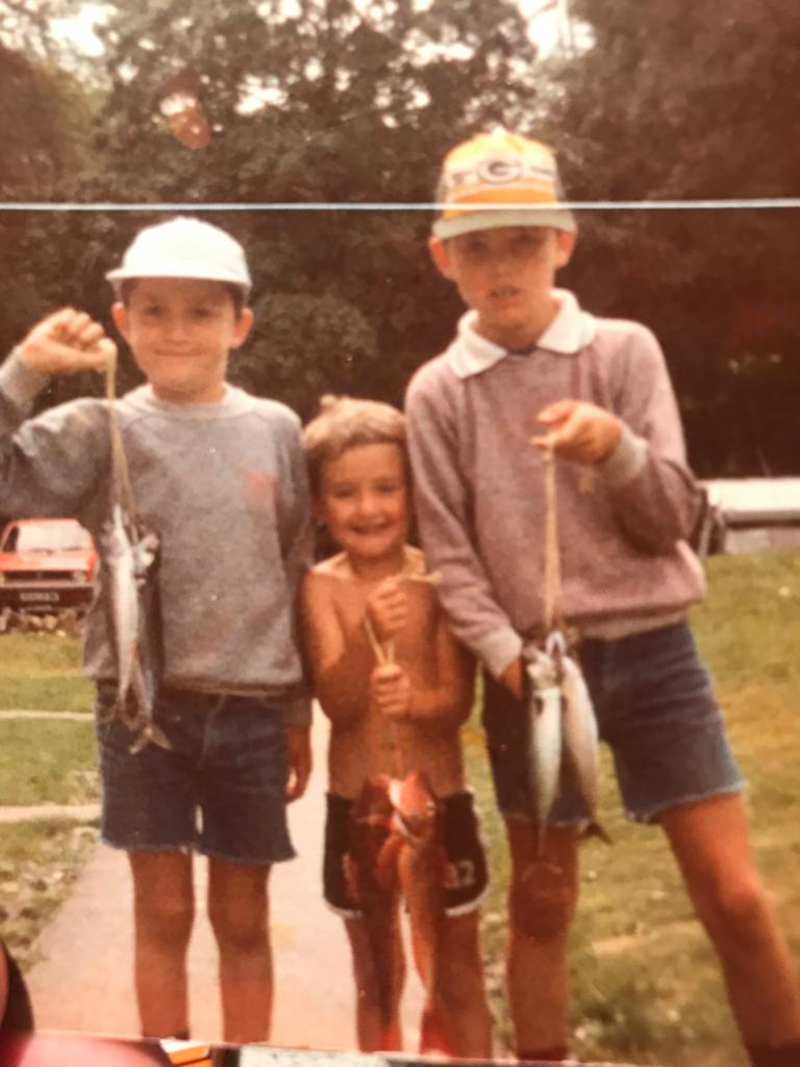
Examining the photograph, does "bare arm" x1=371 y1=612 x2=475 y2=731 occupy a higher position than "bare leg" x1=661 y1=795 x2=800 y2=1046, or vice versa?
"bare arm" x1=371 y1=612 x2=475 y2=731

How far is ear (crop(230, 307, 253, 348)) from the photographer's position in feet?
6.28

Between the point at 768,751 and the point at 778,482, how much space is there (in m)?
0.40

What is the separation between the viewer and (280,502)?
191 cm

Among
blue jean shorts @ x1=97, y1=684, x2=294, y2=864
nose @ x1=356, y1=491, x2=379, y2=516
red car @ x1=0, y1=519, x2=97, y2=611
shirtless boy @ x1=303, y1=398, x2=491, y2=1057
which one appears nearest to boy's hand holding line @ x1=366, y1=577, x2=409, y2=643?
shirtless boy @ x1=303, y1=398, x2=491, y2=1057

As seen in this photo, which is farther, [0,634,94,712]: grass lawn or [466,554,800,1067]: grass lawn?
[0,634,94,712]: grass lawn

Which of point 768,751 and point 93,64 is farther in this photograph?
point 93,64

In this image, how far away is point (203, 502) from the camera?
192 centimetres

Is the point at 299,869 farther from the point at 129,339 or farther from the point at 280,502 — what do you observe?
the point at 129,339

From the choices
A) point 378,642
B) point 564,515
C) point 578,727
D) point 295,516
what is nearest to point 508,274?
point 564,515

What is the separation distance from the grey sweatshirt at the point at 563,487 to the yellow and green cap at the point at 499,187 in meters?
0.13

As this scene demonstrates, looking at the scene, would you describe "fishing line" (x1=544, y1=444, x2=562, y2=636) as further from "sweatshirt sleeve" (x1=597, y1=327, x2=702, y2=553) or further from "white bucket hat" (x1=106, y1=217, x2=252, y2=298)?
"white bucket hat" (x1=106, y1=217, x2=252, y2=298)

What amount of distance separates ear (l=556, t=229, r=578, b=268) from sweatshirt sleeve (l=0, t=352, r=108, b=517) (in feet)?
2.44

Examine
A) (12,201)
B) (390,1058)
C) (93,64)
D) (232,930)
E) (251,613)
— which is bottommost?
(390,1058)

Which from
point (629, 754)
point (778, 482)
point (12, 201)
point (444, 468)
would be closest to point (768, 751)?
point (629, 754)
